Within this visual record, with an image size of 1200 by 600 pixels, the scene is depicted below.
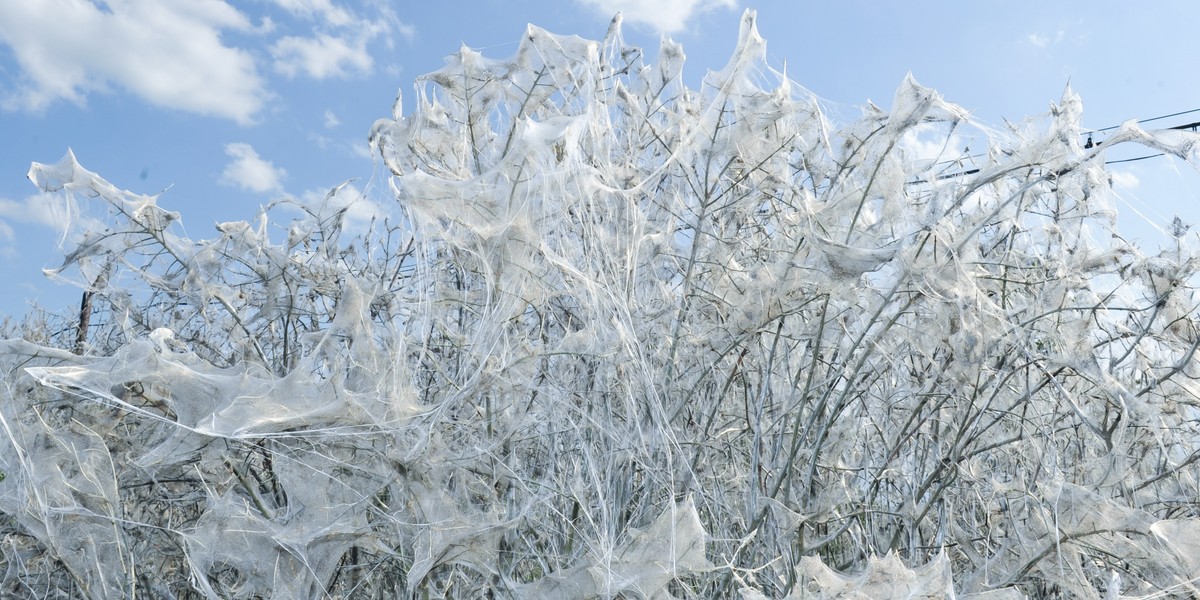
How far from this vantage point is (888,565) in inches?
71.4

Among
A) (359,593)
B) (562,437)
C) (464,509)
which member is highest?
(562,437)

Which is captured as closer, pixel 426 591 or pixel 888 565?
pixel 888 565

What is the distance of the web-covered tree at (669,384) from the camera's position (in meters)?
2.24

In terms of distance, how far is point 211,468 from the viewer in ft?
9.37

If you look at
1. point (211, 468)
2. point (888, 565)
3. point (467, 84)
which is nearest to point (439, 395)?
point (211, 468)

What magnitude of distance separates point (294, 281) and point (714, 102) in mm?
1638

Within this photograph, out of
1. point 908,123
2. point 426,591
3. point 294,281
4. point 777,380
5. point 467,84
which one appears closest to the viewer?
point 908,123

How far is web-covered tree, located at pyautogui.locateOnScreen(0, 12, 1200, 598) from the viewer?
2.24 metres

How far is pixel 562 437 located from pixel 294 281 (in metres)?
1.26

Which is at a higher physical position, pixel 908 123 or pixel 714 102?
pixel 714 102

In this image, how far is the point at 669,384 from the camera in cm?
258

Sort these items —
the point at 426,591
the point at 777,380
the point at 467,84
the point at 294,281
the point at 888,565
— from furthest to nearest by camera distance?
the point at 294,281
the point at 467,84
the point at 777,380
the point at 426,591
the point at 888,565

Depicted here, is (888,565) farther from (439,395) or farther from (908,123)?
(439,395)

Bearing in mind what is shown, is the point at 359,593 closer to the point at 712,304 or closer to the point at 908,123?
the point at 712,304
